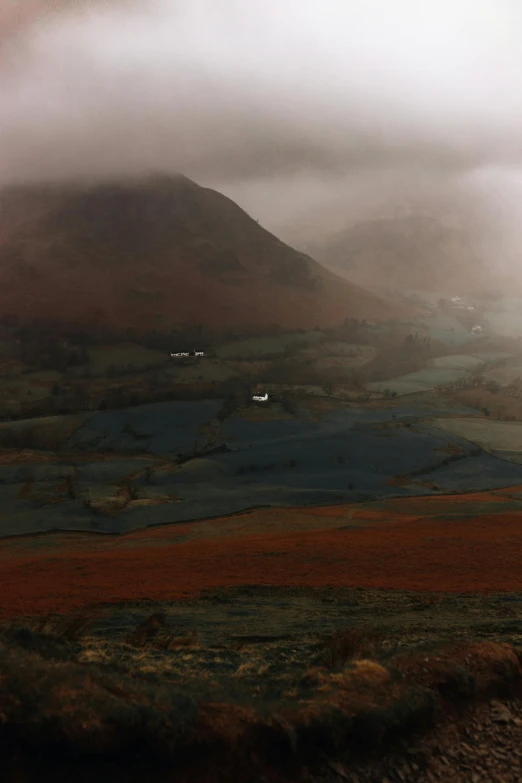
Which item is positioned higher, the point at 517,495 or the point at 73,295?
the point at 73,295

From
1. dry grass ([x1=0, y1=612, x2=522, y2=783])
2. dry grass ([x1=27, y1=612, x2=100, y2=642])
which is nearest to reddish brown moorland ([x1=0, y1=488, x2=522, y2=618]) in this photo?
dry grass ([x1=27, y1=612, x2=100, y2=642])

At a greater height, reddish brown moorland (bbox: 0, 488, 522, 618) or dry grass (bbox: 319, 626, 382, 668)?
dry grass (bbox: 319, 626, 382, 668)

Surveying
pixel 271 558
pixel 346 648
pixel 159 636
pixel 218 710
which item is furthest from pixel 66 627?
pixel 271 558

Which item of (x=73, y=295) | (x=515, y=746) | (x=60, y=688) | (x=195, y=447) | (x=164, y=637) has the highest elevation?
(x=73, y=295)

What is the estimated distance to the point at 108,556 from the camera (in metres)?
33.6

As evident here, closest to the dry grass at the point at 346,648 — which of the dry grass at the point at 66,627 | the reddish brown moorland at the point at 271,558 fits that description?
the dry grass at the point at 66,627

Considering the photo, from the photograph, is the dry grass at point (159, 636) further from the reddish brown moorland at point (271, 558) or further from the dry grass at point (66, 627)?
the reddish brown moorland at point (271, 558)

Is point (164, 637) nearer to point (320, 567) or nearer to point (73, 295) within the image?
point (320, 567)

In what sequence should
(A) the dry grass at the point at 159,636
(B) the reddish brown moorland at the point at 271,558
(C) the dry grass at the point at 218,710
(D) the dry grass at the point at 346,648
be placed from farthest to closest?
1. (B) the reddish brown moorland at the point at 271,558
2. (A) the dry grass at the point at 159,636
3. (D) the dry grass at the point at 346,648
4. (C) the dry grass at the point at 218,710

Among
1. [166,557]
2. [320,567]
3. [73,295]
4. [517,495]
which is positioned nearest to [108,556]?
[166,557]

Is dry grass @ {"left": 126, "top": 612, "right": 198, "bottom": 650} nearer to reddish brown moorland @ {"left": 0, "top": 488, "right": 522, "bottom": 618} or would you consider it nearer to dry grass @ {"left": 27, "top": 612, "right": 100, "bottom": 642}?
dry grass @ {"left": 27, "top": 612, "right": 100, "bottom": 642}

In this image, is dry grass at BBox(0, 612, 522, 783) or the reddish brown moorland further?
the reddish brown moorland

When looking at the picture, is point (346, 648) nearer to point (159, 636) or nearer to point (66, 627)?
point (159, 636)

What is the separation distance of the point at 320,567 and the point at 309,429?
55.6 metres
